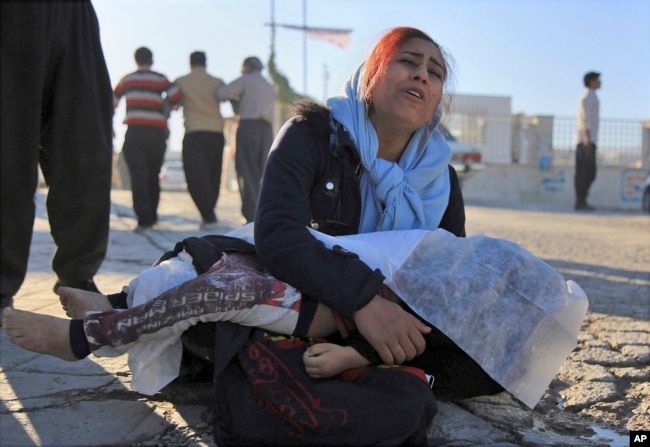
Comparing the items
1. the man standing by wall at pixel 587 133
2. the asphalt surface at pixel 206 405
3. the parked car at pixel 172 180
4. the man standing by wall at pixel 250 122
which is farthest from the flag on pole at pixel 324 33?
the asphalt surface at pixel 206 405

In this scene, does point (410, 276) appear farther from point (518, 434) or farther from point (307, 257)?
point (518, 434)

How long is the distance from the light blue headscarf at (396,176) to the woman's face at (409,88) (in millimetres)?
67

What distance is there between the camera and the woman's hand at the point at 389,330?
5.55 ft

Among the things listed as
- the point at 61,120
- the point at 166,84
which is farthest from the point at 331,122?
the point at 166,84

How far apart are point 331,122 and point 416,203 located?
374 mm

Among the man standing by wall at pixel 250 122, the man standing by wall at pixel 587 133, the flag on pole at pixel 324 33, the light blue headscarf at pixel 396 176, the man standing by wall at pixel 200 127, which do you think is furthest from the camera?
the flag on pole at pixel 324 33

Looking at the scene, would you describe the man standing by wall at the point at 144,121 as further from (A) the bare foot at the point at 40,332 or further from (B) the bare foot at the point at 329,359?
(B) the bare foot at the point at 329,359

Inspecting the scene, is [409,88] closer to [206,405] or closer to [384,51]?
[384,51]

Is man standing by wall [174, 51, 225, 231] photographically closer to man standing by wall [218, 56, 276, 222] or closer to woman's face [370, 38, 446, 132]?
man standing by wall [218, 56, 276, 222]

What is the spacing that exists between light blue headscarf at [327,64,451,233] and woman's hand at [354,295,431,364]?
453mm

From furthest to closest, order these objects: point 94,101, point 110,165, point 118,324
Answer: point 110,165, point 94,101, point 118,324

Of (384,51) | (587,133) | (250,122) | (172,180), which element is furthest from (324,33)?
(384,51)

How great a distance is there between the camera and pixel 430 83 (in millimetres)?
2145

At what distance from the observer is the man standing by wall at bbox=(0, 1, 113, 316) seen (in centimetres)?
188
